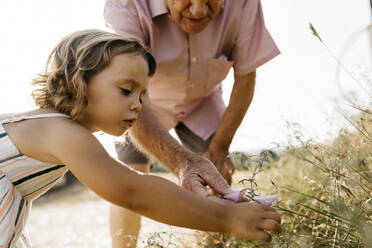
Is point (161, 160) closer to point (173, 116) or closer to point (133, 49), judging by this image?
point (133, 49)

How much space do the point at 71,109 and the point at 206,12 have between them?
0.93m

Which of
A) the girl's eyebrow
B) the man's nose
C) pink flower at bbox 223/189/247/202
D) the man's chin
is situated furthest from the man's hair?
pink flower at bbox 223/189/247/202

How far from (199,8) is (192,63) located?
1.65 ft

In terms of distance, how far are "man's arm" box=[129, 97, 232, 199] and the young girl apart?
0.22 m

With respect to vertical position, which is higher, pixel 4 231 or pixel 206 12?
pixel 206 12

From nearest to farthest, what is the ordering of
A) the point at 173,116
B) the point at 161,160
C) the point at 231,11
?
1. the point at 161,160
2. the point at 231,11
3. the point at 173,116

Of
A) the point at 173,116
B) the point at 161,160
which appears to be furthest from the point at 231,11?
the point at 161,160

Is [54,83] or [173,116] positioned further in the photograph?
[173,116]

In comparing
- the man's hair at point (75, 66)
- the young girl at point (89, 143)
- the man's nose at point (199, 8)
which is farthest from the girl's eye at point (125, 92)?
the man's nose at point (199, 8)

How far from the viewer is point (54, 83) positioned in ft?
6.15

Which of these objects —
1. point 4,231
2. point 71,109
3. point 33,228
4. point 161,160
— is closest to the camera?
point 4,231

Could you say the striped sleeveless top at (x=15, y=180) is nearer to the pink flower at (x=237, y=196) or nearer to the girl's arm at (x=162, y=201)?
the girl's arm at (x=162, y=201)

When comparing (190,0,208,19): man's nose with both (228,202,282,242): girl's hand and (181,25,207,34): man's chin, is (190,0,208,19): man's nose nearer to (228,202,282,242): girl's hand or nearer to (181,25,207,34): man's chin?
(181,25,207,34): man's chin

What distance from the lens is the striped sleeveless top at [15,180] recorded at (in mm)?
1718
